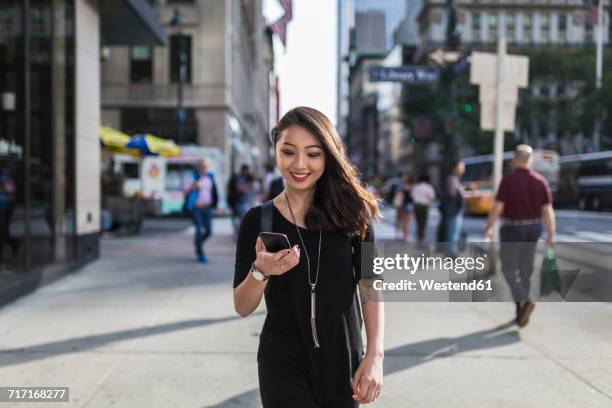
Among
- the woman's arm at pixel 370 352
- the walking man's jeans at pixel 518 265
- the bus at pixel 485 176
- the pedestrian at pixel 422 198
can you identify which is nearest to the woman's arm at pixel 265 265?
the woman's arm at pixel 370 352

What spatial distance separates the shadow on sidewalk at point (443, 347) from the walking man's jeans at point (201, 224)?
6.00 metres

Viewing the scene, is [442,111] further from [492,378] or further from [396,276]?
[396,276]

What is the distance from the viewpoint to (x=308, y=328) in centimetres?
218

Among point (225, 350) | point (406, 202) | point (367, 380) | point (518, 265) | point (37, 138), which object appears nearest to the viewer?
point (367, 380)

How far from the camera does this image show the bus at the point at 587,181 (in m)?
30.3

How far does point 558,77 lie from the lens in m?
49.1

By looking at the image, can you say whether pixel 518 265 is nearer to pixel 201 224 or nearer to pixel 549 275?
pixel 549 275

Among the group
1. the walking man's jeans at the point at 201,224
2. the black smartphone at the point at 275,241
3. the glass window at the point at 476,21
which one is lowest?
the walking man's jeans at the point at 201,224

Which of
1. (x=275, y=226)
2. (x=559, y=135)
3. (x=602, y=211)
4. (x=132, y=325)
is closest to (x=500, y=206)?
(x=132, y=325)

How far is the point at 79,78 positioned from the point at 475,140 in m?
43.9

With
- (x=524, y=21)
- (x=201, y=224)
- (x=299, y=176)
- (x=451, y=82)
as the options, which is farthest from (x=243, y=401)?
(x=524, y=21)

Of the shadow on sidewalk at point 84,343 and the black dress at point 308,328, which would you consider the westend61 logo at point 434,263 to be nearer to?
the black dress at point 308,328

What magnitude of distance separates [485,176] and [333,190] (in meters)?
34.8

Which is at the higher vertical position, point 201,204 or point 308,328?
point 201,204
